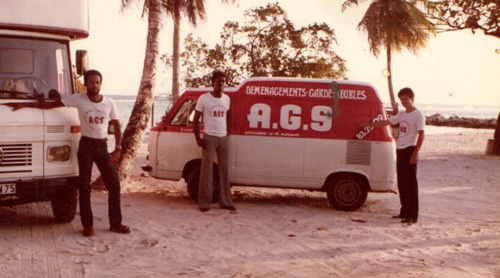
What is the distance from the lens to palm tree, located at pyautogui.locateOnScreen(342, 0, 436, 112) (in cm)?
3416

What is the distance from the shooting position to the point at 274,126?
377 inches

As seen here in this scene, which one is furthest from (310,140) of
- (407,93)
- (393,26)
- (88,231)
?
(393,26)

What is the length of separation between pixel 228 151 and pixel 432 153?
40.8ft

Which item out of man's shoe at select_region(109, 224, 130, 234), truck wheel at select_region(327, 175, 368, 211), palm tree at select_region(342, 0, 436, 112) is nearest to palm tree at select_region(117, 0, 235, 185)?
man's shoe at select_region(109, 224, 130, 234)

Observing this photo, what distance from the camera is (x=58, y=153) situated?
7.18 metres

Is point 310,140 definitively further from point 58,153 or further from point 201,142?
point 58,153

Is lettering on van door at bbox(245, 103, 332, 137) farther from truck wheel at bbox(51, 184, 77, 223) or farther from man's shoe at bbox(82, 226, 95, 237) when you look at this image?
man's shoe at bbox(82, 226, 95, 237)

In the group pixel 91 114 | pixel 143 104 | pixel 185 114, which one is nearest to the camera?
pixel 91 114

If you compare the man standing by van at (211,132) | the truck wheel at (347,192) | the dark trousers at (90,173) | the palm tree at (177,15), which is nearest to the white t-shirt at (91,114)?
the dark trousers at (90,173)

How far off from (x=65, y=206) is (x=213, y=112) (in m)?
2.66

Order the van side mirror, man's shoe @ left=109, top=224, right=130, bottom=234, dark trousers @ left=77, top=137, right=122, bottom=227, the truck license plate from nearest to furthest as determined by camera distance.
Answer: the truck license plate → dark trousers @ left=77, top=137, right=122, bottom=227 → man's shoe @ left=109, top=224, right=130, bottom=234 → the van side mirror

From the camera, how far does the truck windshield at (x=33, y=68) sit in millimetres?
7453

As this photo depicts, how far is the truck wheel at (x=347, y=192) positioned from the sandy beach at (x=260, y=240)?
17cm

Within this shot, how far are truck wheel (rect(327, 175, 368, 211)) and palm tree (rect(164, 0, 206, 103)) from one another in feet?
33.3
